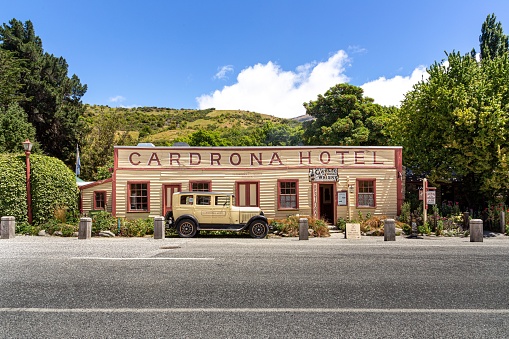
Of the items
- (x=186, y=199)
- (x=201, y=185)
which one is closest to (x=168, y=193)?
(x=201, y=185)

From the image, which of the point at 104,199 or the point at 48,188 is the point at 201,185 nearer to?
the point at 104,199

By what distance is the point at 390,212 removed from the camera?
795 inches

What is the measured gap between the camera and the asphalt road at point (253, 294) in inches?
219

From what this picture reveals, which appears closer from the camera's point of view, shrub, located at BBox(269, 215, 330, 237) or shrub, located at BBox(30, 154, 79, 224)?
shrub, located at BBox(269, 215, 330, 237)

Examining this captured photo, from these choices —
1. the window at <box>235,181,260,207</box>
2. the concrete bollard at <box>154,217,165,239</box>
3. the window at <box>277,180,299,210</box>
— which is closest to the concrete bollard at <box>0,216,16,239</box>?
the concrete bollard at <box>154,217,165,239</box>

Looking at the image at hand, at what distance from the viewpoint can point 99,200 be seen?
2088cm

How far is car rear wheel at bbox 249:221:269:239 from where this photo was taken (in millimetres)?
16312

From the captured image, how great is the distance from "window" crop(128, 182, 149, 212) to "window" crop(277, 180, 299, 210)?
7.00 metres

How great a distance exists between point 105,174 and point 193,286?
75.7ft

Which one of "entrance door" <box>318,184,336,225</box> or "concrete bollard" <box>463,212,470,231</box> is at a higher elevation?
"entrance door" <box>318,184,336,225</box>

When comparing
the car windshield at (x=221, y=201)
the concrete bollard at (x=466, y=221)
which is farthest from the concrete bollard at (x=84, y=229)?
the concrete bollard at (x=466, y=221)

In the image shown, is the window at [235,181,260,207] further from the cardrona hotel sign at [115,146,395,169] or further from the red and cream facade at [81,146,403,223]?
the cardrona hotel sign at [115,146,395,169]

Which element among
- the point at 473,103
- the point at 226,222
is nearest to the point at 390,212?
the point at 473,103

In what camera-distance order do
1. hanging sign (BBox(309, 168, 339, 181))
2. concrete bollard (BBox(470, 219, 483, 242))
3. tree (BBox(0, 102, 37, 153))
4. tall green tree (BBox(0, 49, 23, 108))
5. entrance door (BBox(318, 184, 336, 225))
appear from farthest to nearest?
tall green tree (BBox(0, 49, 23, 108)) < tree (BBox(0, 102, 37, 153)) < entrance door (BBox(318, 184, 336, 225)) < hanging sign (BBox(309, 168, 339, 181)) < concrete bollard (BBox(470, 219, 483, 242))
